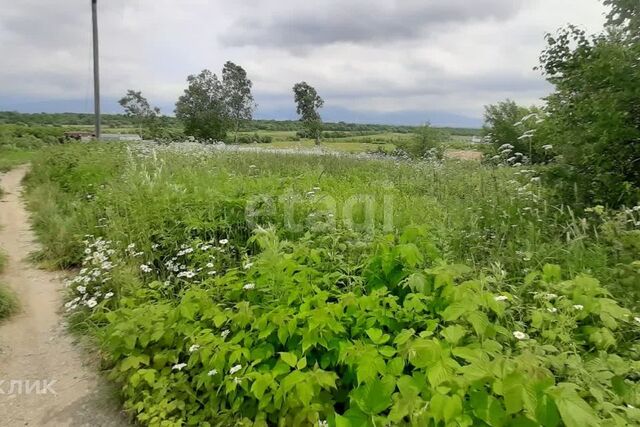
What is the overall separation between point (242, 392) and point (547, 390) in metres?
1.65

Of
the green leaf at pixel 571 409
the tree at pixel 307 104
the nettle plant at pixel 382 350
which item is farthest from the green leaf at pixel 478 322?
the tree at pixel 307 104

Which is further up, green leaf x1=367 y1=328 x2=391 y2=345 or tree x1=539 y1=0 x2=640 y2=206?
tree x1=539 y1=0 x2=640 y2=206

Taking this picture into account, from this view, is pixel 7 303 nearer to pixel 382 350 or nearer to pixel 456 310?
pixel 382 350

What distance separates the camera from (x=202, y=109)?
3462 centimetres

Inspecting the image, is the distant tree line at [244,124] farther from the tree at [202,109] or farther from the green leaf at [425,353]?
the green leaf at [425,353]

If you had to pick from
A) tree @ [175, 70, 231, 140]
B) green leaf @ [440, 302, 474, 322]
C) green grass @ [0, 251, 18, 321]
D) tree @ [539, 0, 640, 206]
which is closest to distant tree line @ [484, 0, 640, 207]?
tree @ [539, 0, 640, 206]

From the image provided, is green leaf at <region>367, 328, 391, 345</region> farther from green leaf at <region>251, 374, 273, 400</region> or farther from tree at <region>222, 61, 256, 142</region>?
tree at <region>222, 61, 256, 142</region>

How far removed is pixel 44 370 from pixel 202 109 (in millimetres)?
33739

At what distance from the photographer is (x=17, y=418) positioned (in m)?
2.77

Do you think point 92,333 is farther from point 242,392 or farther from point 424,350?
point 424,350

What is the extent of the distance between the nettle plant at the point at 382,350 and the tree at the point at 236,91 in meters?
34.5

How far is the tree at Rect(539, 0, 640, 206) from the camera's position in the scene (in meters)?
4.21

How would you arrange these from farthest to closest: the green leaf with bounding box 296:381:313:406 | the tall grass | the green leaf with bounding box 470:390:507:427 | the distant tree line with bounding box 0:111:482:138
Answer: the distant tree line with bounding box 0:111:482:138
the tall grass
the green leaf with bounding box 296:381:313:406
the green leaf with bounding box 470:390:507:427

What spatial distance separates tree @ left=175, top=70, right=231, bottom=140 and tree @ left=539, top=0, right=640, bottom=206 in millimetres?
31528
